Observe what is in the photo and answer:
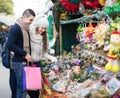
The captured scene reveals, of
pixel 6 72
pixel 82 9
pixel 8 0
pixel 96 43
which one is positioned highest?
pixel 8 0

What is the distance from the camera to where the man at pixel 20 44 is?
574cm

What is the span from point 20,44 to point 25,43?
0.08 meters

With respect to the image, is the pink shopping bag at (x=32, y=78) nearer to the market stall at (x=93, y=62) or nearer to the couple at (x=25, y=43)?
the couple at (x=25, y=43)

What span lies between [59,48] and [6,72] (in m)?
2.17

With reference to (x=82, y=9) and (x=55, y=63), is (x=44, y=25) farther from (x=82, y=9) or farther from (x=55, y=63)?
(x=82, y=9)

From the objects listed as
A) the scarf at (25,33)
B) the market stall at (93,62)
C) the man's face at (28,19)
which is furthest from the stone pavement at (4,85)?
the man's face at (28,19)

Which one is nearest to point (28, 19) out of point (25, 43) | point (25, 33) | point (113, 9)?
point (25, 33)

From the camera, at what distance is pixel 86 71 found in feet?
20.5

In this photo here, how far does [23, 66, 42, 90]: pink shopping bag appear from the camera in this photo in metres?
5.68

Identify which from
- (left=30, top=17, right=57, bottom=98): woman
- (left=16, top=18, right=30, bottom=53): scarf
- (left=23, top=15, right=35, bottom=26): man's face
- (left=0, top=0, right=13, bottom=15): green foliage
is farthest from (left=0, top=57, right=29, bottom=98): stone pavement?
(left=0, top=0, right=13, bottom=15): green foliage

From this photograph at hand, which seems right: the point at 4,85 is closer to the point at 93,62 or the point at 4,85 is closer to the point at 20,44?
the point at 93,62

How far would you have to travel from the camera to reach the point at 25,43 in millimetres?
5934

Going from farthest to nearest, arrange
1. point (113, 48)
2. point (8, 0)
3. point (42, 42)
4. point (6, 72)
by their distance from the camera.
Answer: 1. point (8, 0)
2. point (6, 72)
3. point (42, 42)
4. point (113, 48)

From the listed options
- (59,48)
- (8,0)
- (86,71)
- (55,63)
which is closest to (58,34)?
(59,48)
